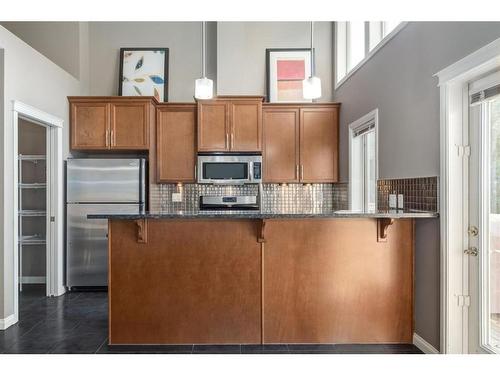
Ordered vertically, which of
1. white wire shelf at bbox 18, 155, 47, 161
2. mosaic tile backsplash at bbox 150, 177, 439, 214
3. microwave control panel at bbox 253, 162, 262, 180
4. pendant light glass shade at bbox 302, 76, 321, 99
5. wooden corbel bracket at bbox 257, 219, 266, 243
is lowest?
wooden corbel bracket at bbox 257, 219, 266, 243

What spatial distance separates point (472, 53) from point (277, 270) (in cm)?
189

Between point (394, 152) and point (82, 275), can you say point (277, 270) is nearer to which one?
point (394, 152)

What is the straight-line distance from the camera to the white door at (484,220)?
7.46ft

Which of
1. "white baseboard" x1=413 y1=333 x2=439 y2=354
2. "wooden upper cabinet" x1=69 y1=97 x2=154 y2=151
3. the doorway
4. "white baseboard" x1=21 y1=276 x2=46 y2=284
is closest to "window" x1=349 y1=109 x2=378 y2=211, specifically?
"white baseboard" x1=413 y1=333 x2=439 y2=354

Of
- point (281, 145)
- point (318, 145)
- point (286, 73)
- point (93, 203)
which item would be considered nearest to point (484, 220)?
point (318, 145)

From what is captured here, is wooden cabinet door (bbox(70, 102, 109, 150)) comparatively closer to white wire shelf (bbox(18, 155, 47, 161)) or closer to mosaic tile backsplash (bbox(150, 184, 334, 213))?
white wire shelf (bbox(18, 155, 47, 161))

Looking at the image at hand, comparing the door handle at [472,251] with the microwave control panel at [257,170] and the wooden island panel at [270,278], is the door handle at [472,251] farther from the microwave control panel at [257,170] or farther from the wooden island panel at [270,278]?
the microwave control panel at [257,170]

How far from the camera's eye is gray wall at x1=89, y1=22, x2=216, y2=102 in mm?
5305

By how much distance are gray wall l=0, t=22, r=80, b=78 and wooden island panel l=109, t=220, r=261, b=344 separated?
3156 millimetres

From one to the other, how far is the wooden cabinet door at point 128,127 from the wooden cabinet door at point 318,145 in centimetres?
202

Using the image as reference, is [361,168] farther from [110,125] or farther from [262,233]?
[110,125]

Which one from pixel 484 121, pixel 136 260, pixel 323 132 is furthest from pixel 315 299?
pixel 323 132

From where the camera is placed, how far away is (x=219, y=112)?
4.91m

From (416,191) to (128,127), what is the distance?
3.38 m
